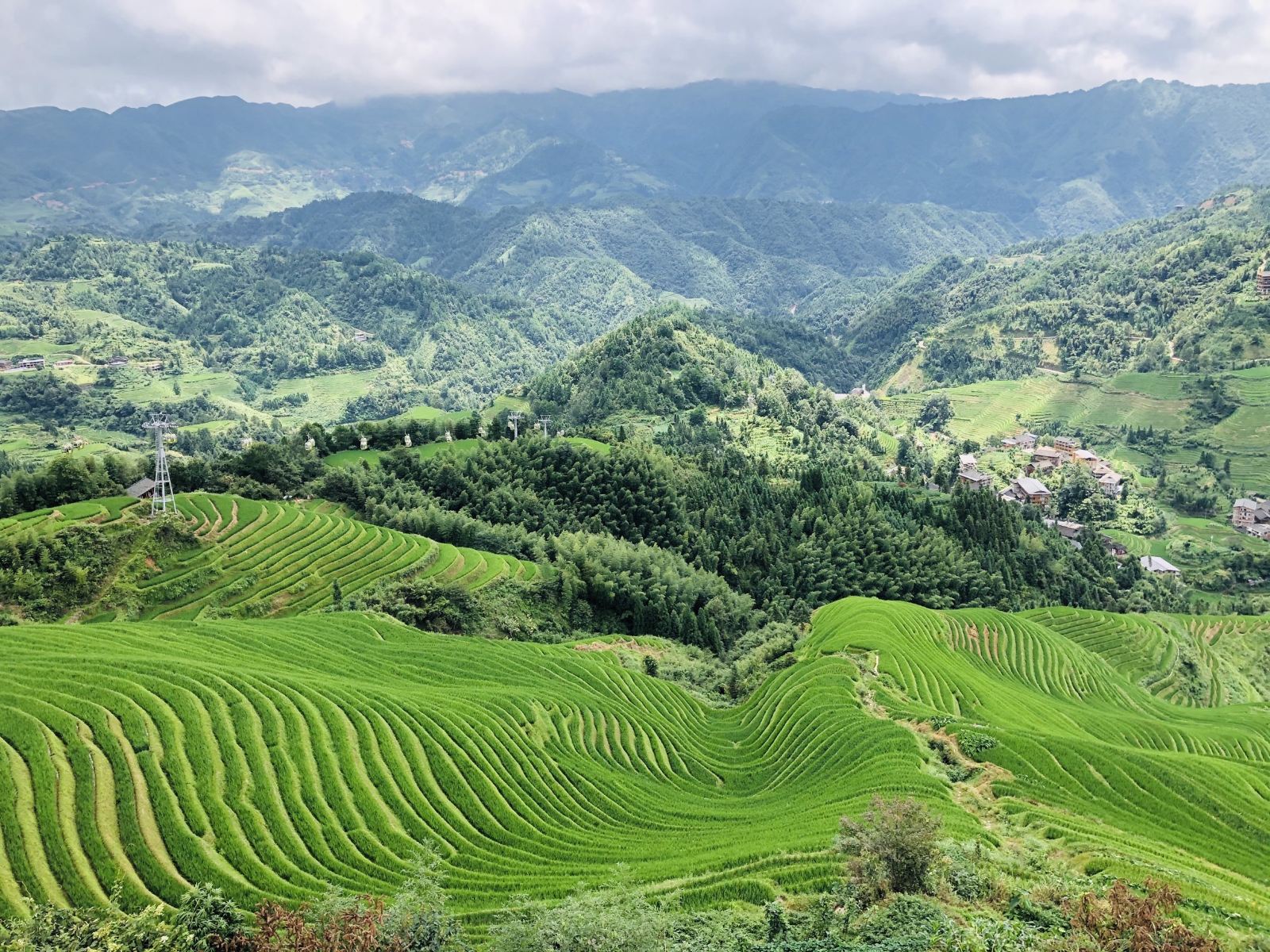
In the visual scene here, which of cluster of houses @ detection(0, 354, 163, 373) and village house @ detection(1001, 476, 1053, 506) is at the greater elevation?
cluster of houses @ detection(0, 354, 163, 373)

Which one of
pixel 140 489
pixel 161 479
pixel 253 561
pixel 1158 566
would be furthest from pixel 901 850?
pixel 1158 566

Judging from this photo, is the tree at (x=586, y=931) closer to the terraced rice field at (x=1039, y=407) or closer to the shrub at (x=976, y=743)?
the shrub at (x=976, y=743)

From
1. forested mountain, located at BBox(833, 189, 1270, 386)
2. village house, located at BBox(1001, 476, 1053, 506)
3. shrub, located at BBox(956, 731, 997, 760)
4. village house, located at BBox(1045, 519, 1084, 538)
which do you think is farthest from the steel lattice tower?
forested mountain, located at BBox(833, 189, 1270, 386)

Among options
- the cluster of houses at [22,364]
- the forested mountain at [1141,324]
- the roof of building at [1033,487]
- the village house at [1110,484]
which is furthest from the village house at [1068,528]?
the cluster of houses at [22,364]

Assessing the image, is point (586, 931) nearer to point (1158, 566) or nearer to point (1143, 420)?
point (1158, 566)

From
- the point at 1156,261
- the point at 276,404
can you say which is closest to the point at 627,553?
the point at 276,404

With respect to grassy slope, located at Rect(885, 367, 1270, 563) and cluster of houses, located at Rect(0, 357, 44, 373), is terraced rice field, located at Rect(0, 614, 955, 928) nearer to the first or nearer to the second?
grassy slope, located at Rect(885, 367, 1270, 563)
